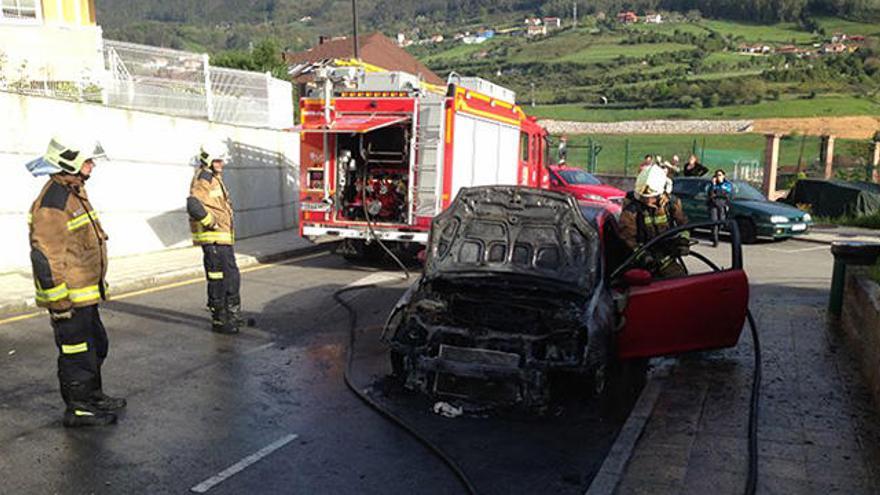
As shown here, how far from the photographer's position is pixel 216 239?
721 cm

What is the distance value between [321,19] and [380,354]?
198 metres

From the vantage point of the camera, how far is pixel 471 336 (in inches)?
199

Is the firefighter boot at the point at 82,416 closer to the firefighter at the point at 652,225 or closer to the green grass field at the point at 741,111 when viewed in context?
the firefighter at the point at 652,225

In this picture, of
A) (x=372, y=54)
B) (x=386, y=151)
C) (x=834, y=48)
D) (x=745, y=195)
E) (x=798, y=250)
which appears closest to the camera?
(x=386, y=151)

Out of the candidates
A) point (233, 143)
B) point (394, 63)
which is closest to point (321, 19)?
point (394, 63)

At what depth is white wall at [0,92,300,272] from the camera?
1025 centimetres

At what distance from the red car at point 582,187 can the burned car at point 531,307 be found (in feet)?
36.0

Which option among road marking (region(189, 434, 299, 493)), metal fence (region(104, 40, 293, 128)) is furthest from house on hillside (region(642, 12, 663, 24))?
road marking (region(189, 434, 299, 493))

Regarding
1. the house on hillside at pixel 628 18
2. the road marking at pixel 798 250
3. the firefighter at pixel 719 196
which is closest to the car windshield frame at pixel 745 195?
the firefighter at pixel 719 196

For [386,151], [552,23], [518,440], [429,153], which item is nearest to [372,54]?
[386,151]

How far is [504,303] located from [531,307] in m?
0.22

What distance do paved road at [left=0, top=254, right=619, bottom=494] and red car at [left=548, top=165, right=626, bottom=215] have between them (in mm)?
11231

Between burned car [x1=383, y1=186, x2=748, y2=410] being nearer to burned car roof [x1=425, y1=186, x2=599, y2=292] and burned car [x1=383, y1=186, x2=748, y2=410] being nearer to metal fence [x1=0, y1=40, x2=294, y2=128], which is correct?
burned car roof [x1=425, y1=186, x2=599, y2=292]

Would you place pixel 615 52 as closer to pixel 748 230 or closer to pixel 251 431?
pixel 748 230
